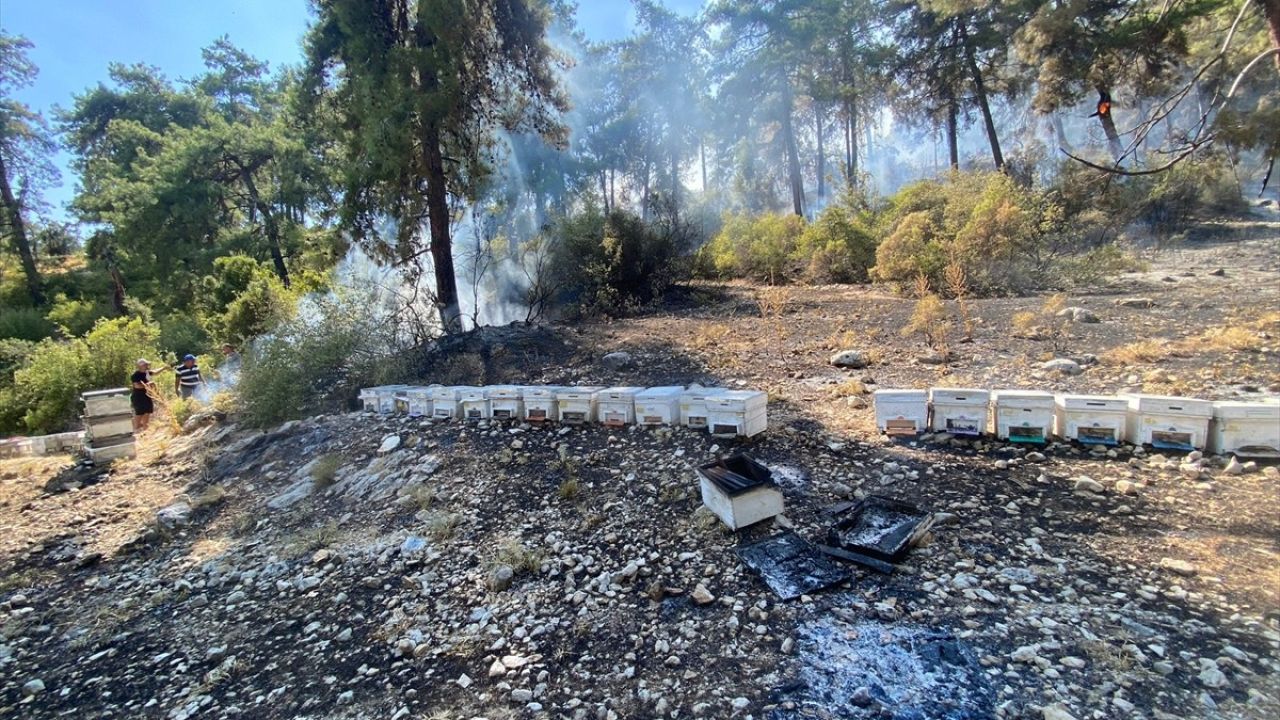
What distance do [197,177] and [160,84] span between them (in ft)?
40.0

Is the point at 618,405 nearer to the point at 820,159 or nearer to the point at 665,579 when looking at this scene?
the point at 665,579

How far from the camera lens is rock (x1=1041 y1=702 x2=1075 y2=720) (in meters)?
1.95

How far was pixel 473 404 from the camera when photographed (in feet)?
18.9

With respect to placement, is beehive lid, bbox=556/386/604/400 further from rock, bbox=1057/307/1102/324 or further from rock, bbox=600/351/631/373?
rock, bbox=1057/307/1102/324

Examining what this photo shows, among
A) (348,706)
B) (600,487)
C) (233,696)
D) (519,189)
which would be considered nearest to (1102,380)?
(600,487)

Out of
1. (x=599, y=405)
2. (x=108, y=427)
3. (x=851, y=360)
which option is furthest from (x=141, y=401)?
(x=851, y=360)

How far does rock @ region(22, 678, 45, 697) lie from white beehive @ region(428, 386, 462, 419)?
3.31 metres

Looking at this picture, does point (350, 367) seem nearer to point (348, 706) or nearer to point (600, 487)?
point (600, 487)

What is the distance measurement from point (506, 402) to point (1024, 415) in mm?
4343

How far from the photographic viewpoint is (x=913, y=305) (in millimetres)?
9273

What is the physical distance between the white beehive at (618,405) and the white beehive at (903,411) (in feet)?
6.48

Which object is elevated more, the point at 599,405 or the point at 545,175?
the point at 545,175

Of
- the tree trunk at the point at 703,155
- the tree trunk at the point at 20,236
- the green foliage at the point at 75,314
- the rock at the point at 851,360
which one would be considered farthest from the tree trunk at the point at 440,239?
the tree trunk at the point at 20,236

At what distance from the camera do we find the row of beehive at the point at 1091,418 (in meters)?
3.42
